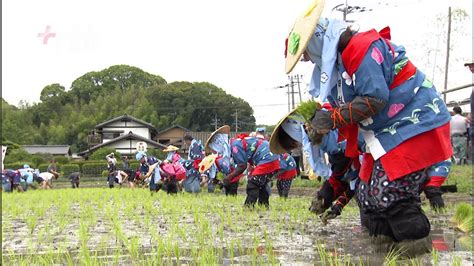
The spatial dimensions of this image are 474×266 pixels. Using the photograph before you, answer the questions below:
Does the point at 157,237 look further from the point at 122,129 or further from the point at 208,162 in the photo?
the point at 122,129

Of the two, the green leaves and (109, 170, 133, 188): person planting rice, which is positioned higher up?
the green leaves

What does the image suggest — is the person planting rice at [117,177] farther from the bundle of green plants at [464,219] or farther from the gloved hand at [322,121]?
the gloved hand at [322,121]

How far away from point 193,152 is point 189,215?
6150mm

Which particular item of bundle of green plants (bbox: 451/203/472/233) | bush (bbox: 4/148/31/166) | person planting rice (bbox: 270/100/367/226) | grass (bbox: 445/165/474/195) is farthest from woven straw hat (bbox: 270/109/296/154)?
bush (bbox: 4/148/31/166)

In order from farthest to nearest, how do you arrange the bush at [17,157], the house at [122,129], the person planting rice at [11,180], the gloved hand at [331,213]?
1. the house at [122,129]
2. the bush at [17,157]
3. the person planting rice at [11,180]
4. the gloved hand at [331,213]

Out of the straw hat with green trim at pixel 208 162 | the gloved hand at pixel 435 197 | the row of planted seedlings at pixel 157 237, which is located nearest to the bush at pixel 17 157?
the straw hat with green trim at pixel 208 162

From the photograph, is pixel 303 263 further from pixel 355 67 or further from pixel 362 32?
pixel 362 32

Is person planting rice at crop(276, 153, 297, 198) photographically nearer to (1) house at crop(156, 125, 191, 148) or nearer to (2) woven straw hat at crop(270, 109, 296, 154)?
(2) woven straw hat at crop(270, 109, 296, 154)

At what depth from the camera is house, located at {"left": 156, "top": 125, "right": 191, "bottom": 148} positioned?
53469 millimetres

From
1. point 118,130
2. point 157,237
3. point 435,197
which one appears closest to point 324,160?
point 157,237

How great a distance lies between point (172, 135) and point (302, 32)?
5190cm

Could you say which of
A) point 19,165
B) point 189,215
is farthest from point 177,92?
point 189,215

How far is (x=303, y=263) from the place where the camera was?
8.62 ft

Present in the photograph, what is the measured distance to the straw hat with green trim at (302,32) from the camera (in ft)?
10.3
